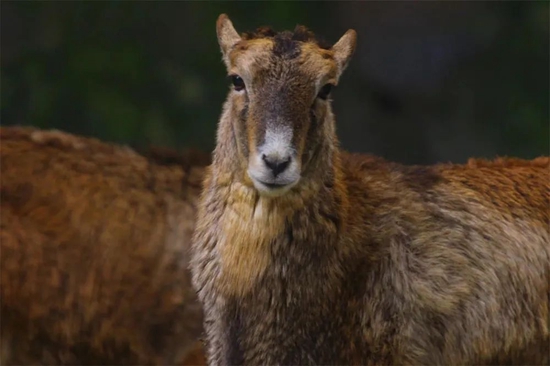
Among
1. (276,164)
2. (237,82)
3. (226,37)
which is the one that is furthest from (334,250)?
(226,37)

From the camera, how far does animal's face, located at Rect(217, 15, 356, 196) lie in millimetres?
5352

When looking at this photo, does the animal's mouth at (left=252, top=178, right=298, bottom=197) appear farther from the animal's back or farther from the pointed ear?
the pointed ear

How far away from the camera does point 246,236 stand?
5.75m

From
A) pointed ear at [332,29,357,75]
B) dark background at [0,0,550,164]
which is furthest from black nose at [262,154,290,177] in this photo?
dark background at [0,0,550,164]

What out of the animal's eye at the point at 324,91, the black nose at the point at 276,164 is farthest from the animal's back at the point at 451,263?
the black nose at the point at 276,164

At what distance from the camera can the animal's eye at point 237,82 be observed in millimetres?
5684

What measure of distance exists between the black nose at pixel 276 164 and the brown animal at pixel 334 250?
0.23 ft

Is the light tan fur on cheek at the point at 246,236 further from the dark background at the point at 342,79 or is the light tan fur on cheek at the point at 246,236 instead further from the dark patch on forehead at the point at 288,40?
the dark background at the point at 342,79

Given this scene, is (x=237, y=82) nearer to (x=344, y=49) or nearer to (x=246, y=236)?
(x=344, y=49)

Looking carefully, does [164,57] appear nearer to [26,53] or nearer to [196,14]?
[196,14]

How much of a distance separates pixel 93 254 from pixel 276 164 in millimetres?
2617

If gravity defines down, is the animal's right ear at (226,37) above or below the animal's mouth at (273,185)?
above

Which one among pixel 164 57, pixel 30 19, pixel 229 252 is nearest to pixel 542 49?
pixel 164 57

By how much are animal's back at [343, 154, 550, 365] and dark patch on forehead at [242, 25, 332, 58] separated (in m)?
0.74
